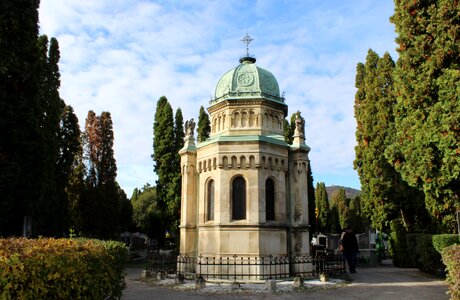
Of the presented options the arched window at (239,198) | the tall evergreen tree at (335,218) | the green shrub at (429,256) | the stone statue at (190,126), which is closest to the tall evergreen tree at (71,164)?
the stone statue at (190,126)

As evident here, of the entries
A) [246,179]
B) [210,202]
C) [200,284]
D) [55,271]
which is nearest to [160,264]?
[210,202]

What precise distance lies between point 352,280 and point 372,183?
8831 mm

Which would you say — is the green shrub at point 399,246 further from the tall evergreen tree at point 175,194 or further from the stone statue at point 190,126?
the tall evergreen tree at point 175,194

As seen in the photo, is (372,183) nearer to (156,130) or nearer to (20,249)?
(156,130)

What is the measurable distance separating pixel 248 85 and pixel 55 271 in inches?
607

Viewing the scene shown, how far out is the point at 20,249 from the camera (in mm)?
6641

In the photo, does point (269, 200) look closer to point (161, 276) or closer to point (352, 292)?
point (352, 292)

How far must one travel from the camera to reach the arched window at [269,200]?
18.3 m

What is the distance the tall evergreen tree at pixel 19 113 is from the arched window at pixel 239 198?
813 cm

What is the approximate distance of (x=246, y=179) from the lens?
58.8 ft

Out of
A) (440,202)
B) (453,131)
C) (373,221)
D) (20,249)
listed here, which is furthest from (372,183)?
(20,249)

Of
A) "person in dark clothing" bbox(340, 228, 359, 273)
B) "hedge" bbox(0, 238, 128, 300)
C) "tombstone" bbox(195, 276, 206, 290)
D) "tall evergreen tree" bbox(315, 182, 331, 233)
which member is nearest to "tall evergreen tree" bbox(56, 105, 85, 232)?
"tombstone" bbox(195, 276, 206, 290)

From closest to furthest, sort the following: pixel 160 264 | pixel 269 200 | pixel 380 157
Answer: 1. pixel 269 200
2. pixel 160 264
3. pixel 380 157

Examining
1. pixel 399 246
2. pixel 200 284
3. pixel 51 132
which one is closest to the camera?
pixel 200 284
